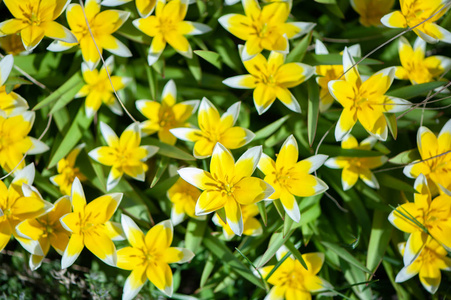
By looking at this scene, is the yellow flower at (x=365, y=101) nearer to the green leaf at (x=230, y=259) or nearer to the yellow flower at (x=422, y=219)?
the yellow flower at (x=422, y=219)

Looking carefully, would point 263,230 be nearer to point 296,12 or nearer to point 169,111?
point 169,111

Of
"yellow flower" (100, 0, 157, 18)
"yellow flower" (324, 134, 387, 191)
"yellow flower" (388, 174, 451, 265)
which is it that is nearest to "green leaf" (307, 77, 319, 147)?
"yellow flower" (324, 134, 387, 191)

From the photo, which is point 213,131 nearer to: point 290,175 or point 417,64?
point 290,175

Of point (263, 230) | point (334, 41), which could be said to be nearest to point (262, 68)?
point (334, 41)

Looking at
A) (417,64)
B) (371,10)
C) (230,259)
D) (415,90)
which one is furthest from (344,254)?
(371,10)

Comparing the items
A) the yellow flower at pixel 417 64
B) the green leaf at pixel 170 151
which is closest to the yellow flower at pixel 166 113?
the green leaf at pixel 170 151

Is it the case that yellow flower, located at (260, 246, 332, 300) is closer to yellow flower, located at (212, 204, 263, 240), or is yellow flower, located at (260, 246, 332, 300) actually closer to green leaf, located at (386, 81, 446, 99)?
yellow flower, located at (212, 204, 263, 240)
